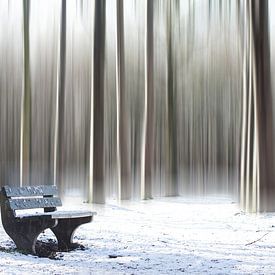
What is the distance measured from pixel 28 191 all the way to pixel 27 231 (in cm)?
64

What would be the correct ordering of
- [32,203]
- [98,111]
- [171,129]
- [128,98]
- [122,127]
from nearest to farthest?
[32,203]
[98,111]
[122,127]
[171,129]
[128,98]

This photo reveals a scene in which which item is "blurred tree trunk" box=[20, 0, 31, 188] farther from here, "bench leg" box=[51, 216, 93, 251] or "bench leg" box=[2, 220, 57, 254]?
"bench leg" box=[2, 220, 57, 254]

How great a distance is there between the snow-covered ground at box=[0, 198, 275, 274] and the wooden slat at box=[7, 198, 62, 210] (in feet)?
1.84

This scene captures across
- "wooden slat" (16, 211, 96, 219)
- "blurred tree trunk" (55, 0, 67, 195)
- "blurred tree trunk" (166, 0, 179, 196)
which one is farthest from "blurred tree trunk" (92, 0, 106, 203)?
"wooden slat" (16, 211, 96, 219)

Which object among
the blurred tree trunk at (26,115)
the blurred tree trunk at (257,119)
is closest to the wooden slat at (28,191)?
the blurred tree trunk at (257,119)

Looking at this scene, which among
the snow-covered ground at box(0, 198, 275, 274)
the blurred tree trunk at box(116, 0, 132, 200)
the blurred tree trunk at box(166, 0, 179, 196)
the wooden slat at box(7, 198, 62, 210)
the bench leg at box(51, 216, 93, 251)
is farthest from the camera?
the blurred tree trunk at box(166, 0, 179, 196)

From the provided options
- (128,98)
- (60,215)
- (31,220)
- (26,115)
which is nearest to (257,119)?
(60,215)

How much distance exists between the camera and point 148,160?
15.7 m

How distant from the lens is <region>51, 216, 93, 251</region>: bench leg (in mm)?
6137

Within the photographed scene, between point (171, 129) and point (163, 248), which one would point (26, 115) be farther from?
point (163, 248)

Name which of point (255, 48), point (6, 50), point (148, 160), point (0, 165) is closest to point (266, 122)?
point (255, 48)

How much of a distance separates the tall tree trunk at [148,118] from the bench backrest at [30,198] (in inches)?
361

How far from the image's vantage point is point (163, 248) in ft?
20.6

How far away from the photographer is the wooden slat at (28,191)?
5672 millimetres
